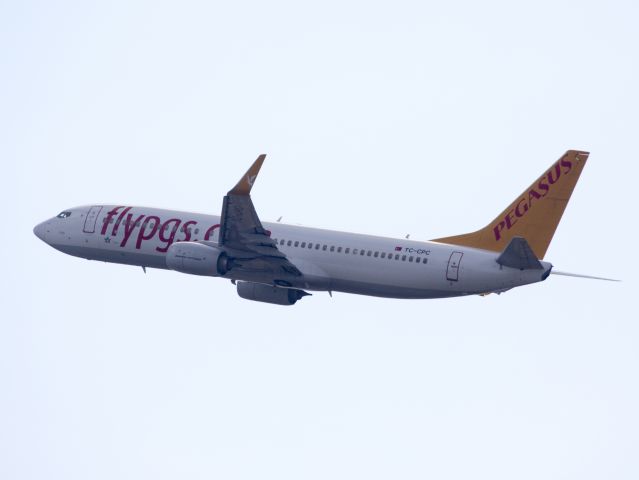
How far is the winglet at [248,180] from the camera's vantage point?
6450cm

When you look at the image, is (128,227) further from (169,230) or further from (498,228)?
(498,228)

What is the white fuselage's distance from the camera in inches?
2581

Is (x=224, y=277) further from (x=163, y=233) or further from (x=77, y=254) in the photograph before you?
(x=77, y=254)

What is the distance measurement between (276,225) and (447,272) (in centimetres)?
999

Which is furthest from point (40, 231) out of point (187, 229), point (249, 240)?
point (249, 240)

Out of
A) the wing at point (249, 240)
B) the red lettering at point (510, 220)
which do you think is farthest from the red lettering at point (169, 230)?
the red lettering at point (510, 220)

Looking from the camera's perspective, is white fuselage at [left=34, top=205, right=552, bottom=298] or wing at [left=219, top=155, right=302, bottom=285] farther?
white fuselage at [left=34, top=205, right=552, bottom=298]

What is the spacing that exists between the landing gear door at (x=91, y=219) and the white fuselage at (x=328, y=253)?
0.10ft

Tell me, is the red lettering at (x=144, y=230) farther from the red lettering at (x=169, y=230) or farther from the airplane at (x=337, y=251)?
the red lettering at (x=169, y=230)

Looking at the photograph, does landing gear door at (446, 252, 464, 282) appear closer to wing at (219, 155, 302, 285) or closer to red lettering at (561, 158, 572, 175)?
red lettering at (561, 158, 572, 175)

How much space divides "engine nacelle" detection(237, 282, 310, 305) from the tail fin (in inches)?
413

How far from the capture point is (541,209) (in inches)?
2576

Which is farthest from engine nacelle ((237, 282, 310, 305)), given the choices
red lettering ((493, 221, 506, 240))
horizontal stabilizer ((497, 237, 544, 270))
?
horizontal stabilizer ((497, 237, 544, 270))

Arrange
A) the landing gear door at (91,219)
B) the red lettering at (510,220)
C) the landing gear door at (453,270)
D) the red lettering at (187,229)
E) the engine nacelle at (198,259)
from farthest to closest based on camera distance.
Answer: the landing gear door at (91,219) < the red lettering at (187,229) < the engine nacelle at (198,259) < the red lettering at (510,220) < the landing gear door at (453,270)
